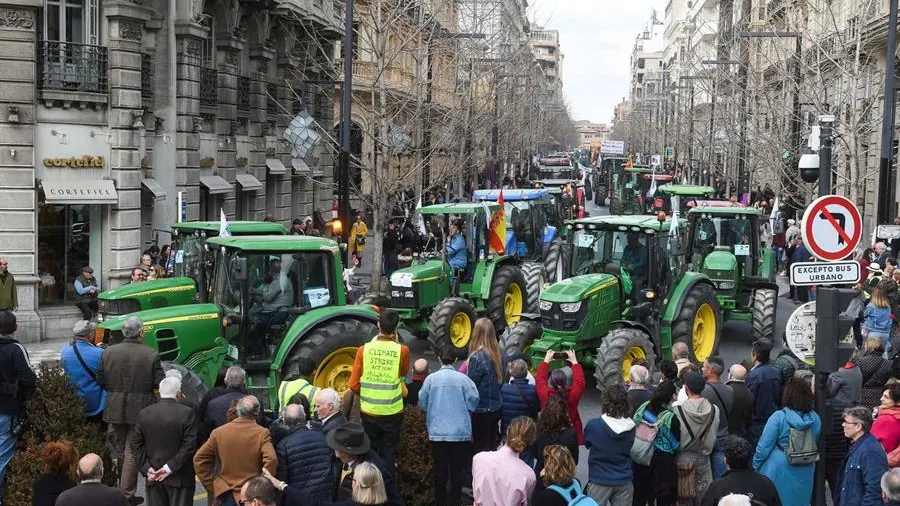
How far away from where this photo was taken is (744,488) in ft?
26.5

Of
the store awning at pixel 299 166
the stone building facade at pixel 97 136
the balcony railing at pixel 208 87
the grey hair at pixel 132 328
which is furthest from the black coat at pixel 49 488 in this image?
the store awning at pixel 299 166

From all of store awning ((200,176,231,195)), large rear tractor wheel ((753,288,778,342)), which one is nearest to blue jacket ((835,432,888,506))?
large rear tractor wheel ((753,288,778,342))

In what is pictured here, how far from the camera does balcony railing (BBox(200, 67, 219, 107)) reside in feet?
94.8

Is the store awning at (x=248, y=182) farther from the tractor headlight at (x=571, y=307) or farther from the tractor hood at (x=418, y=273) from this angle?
the tractor headlight at (x=571, y=307)

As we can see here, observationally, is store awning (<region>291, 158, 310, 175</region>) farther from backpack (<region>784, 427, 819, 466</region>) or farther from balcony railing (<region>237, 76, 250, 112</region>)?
backpack (<region>784, 427, 819, 466</region>)

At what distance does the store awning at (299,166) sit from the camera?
3661cm

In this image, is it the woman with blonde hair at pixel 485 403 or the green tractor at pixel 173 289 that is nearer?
the woman with blonde hair at pixel 485 403

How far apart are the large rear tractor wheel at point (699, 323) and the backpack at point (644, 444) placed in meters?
7.47

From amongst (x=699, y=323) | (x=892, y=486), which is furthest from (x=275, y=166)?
(x=892, y=486)

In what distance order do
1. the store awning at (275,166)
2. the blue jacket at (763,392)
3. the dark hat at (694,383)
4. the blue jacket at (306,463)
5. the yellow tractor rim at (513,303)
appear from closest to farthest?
the blue jacket at (306,463) < the dark hat at (694,383) < the blue jacket at (763,392) < the yellow tractor rim at (513,303) < the store awning at (275,166)

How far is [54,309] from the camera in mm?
22406

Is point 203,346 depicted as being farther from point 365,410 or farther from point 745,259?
point 745,259

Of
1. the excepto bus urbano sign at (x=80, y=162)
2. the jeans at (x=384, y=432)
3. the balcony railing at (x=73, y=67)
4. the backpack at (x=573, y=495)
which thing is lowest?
the jeans at (x=384, y=432)

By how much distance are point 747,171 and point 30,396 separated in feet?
126
